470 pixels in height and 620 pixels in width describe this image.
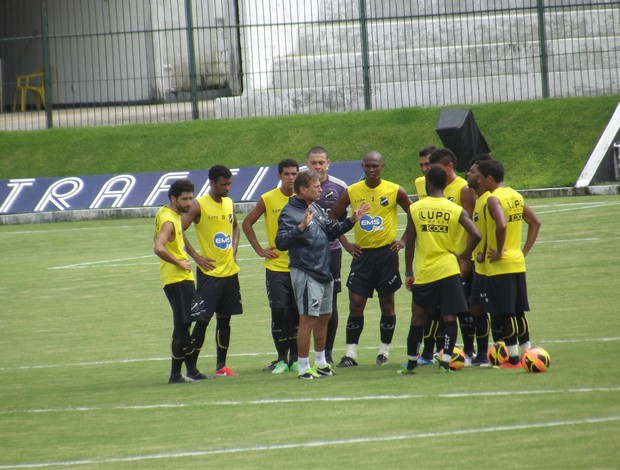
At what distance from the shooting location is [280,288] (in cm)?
1235

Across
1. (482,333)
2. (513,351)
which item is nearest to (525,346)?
(513,351)

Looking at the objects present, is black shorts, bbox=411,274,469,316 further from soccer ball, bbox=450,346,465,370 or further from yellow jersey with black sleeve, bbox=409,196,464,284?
soccer ball, bbox=450,346,465,370

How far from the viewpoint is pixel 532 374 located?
35.3ft

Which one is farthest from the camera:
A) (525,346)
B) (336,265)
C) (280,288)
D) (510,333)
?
(336,265)

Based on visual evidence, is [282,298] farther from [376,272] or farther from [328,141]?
[328,141]

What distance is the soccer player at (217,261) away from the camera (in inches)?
480

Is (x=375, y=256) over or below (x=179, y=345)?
over

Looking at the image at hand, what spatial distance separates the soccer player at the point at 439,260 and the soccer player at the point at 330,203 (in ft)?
3.70

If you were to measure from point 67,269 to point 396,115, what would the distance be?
1282cm

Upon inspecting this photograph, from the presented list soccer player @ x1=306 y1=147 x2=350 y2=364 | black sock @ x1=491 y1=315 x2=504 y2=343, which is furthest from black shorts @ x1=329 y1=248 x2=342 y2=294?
black sock @ x1=491 y1=315 x2=504 y2=343

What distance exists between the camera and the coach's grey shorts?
11336mm

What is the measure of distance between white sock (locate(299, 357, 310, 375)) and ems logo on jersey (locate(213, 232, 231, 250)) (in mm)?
1557

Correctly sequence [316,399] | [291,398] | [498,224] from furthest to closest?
[498,224] → [291,398] → [316,399]

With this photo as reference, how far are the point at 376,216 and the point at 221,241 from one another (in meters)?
1.53
